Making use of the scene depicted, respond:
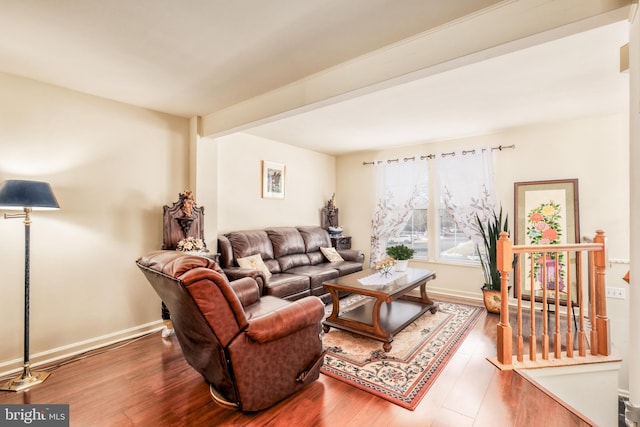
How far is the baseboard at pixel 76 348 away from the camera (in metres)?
2.53

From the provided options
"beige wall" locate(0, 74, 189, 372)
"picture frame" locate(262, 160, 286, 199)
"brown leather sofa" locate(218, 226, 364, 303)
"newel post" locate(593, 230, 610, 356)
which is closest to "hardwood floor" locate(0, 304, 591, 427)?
"beige wall" locate(0, 74, 189, 372)

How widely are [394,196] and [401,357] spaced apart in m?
3.13

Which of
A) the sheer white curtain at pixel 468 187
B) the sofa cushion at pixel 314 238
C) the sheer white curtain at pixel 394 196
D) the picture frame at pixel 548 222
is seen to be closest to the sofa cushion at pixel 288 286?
the sofa cushion at pixel 314 238

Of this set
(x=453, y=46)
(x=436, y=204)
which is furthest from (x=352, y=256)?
(x=453, y=46)

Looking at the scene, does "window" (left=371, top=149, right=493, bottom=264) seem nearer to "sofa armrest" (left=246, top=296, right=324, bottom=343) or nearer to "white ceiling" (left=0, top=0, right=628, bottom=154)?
"white ceiling" (left=0, top=0, right=628, bottom=154)

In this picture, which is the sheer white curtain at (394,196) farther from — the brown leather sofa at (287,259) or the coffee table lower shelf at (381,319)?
the coffee table lower shelf at (381,319)

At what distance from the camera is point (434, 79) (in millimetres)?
2676

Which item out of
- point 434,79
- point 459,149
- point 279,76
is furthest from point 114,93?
point 459,149

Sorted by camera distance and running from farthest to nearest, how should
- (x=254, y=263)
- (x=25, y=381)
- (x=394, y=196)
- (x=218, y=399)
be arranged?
1. (x=394, y=196)
2. (x=254, y=263)
3. (x=25, y=381)
4. (x=218, y=399)

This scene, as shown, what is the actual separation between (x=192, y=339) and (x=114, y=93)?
99.2 inches

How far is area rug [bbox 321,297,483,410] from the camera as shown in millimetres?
2213

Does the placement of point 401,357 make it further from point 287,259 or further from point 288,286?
point 287,259

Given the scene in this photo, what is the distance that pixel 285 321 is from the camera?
6.29 ft

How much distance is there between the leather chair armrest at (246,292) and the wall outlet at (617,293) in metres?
4.12
